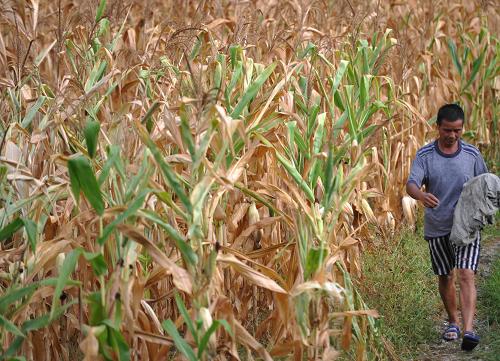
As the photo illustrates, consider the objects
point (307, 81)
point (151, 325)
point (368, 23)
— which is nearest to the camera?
point (151, 325)

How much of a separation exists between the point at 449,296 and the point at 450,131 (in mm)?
828

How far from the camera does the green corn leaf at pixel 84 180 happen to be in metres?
2.99

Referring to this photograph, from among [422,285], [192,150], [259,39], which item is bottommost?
[422,285]

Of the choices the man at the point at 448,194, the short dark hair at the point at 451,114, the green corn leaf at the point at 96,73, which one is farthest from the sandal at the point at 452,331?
the green corn leaf at the point at 96,73

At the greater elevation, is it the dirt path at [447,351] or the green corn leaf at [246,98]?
the green corn leaf at [246,98]

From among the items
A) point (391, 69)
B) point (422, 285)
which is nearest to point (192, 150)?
point (422, 285)

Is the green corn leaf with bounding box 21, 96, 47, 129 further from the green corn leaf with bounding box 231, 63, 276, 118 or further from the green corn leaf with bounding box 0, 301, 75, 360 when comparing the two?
the green corn leaf with bounding box 0, 301, 75, 360

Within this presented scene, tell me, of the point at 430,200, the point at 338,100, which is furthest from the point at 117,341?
the point at 338,100

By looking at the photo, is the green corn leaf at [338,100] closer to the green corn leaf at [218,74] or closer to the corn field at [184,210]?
the corn field at [184,210]

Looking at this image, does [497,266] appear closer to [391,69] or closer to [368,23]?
[391,69]

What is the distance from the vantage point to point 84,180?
9.94 feet

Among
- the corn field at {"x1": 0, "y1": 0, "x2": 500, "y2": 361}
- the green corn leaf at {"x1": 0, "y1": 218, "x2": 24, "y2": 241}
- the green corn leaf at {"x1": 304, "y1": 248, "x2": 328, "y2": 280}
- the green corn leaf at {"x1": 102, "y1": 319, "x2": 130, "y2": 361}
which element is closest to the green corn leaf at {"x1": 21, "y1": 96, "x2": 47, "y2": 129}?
the corn field at {"x1": 0, "y1": 0, "x2": 500, "y2": 361}

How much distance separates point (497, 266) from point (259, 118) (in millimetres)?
2161

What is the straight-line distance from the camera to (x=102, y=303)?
3.19 m
